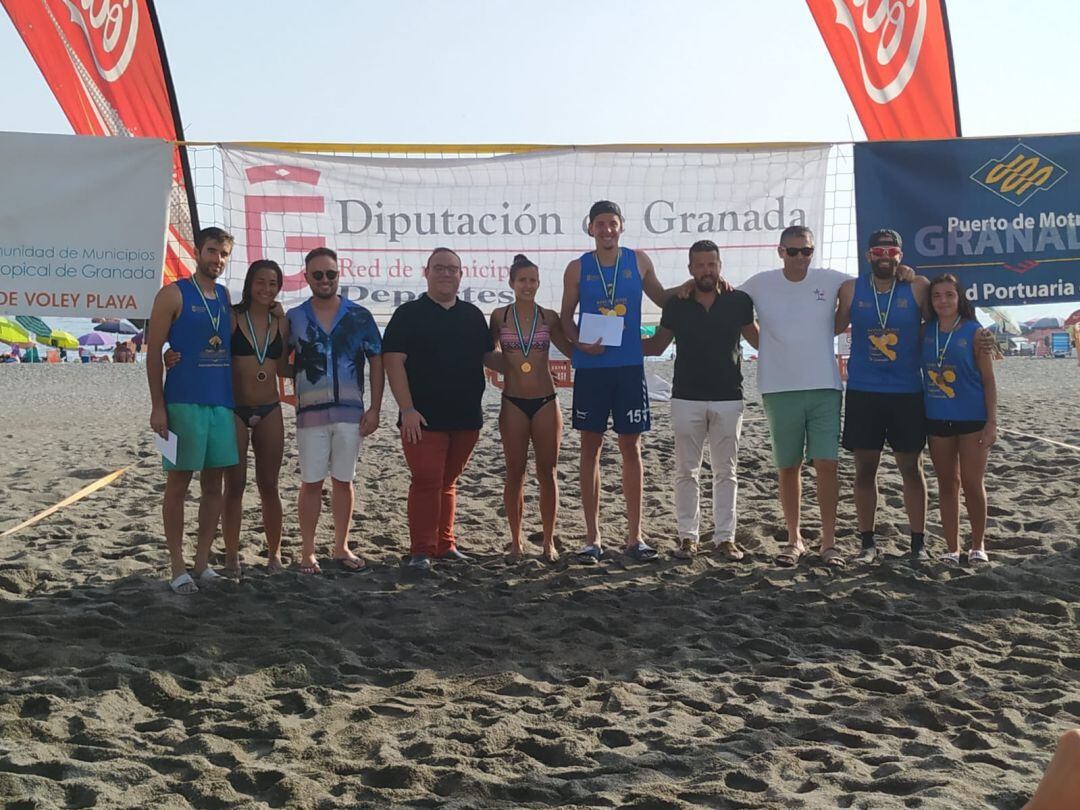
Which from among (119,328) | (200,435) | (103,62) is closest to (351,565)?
(200,435)

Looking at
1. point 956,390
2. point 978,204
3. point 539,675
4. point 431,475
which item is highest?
point 978,204

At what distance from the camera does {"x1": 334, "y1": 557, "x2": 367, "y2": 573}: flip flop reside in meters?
5.43

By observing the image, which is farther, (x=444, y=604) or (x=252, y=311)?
(x=252, y=311)

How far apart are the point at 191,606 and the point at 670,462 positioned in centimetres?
441

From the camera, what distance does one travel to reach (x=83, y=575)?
5.37 m

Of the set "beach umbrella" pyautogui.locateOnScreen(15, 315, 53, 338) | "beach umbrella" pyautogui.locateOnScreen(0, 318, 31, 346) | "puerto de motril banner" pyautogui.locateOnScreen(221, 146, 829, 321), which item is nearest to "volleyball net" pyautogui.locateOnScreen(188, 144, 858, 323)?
"puerto de motril banner" pyautogui.locateOnScreen(221, 146, 829, 321)

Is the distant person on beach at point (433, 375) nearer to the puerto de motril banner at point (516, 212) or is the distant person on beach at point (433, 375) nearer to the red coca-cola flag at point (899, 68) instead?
the puerto de motril banner at point (516, 212)

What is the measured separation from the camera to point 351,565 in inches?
214

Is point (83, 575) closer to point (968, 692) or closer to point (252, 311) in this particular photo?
point (252, 311)

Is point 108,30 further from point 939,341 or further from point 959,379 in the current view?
point 959,379

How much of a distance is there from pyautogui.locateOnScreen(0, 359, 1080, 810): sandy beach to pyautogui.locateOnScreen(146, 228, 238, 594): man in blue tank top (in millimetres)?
515

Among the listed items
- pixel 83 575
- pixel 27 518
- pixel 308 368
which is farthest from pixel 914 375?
pixel 27 518

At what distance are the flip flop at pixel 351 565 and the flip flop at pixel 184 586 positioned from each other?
0.75 metres

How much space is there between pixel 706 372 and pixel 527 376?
86 centimetres
